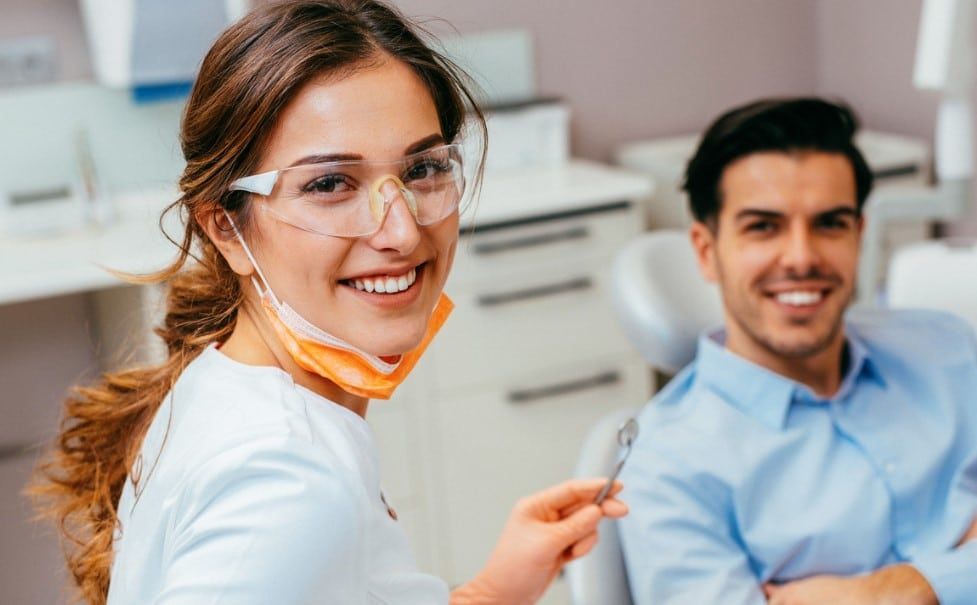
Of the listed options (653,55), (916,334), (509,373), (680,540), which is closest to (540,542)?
→ (680,540)

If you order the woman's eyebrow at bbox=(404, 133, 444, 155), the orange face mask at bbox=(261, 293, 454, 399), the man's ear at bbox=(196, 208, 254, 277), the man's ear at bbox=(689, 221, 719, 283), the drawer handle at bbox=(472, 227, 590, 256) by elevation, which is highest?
the woman's eyebrow at bbox=(404, 133, 444, 155)

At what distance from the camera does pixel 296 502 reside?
0.83m

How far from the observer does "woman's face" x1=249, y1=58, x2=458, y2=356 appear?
94 cm

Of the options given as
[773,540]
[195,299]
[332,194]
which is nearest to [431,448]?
[773,540]

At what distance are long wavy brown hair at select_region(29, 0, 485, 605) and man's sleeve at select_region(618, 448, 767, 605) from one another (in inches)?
23.5

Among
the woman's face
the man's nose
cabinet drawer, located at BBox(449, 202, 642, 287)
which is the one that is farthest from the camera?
cabinet drawer, located at BBox(449, 202, 642, 287)

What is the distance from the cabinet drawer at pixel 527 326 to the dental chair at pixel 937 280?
35.2 inches

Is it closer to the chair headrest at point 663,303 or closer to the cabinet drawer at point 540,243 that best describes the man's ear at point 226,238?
the chair headrest at point 663,303

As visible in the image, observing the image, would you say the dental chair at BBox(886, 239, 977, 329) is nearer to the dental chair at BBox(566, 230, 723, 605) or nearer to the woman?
the dental chair at BBox(566, 230, 723, 605)

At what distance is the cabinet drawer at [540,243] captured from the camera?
2.61m

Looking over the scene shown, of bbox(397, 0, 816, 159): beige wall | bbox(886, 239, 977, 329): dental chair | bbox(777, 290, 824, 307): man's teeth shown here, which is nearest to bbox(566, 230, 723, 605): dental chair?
bbox(777, 290, 824, 307): man's teeth

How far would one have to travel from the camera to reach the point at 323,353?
1.02m

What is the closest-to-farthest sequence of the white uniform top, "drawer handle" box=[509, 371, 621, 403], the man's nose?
the white uniform top → the man's nose → "drawer handle" box=[509, 371, 621, 403]

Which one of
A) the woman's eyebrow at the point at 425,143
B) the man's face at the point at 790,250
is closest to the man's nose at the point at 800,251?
the man's face at the point at 790,250
